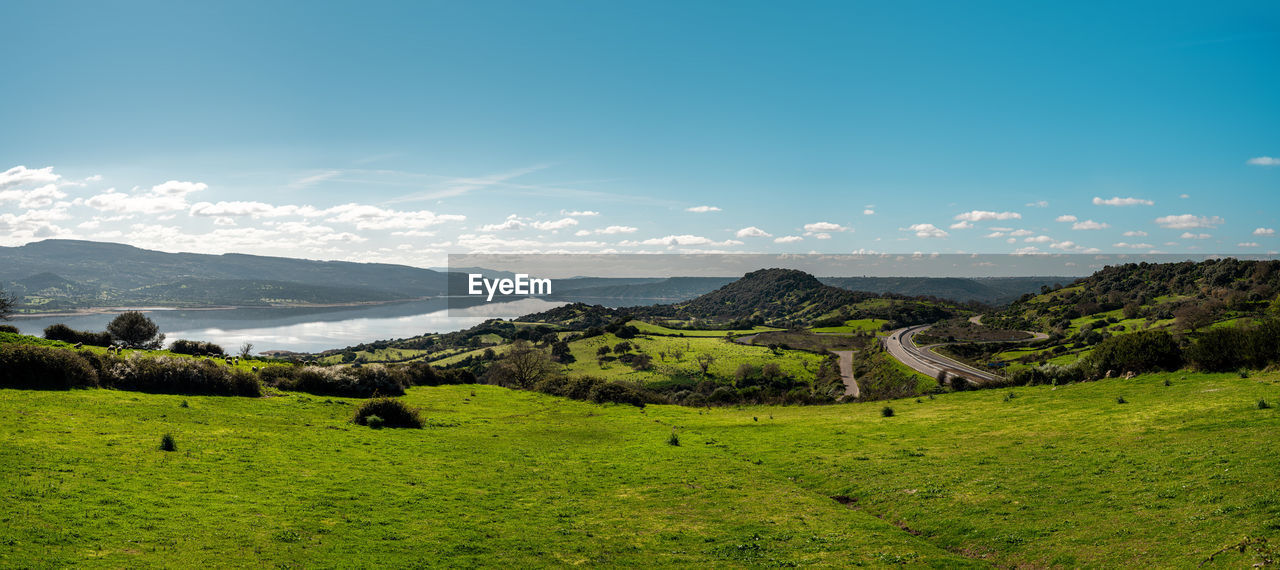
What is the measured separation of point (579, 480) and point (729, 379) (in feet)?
303

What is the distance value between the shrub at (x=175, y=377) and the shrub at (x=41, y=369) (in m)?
1.84

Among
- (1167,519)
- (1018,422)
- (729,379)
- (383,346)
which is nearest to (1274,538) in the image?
(1167,519)

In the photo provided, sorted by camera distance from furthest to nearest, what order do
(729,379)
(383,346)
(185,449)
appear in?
(383,346) < (729,379) < (185,449)

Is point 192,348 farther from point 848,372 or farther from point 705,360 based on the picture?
point 848,372

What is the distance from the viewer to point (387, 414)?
111ft

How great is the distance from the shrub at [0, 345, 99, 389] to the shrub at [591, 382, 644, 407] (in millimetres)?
35910

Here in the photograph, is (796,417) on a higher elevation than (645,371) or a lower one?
higher

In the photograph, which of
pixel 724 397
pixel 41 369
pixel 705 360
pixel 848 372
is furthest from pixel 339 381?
pixel 705 360

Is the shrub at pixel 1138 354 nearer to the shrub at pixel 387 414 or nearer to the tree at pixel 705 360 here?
the shrub at pixel 387 414

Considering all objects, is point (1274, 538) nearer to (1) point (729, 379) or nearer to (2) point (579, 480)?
(2) point (579, 480)

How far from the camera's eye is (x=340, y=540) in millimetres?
15352

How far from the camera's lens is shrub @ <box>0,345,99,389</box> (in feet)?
91.1

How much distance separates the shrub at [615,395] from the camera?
55.3 meters

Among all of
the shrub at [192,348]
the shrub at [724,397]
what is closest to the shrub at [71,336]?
the shrub at [192,348]
